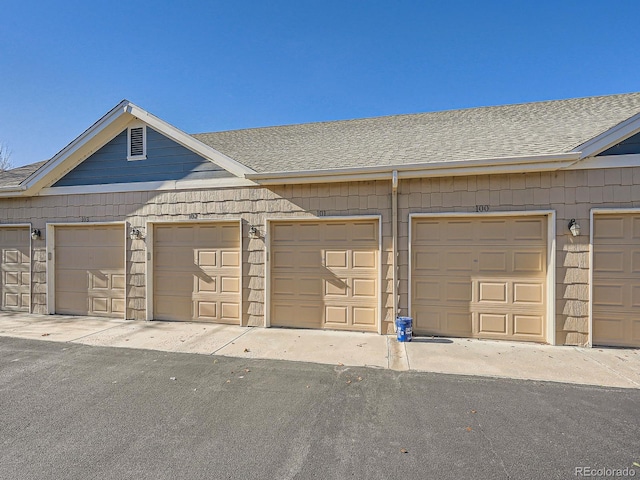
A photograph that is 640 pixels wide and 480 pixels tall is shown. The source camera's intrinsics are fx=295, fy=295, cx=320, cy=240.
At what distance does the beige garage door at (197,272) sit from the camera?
6.32 meters

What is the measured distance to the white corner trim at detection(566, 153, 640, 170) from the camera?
15.6 ft

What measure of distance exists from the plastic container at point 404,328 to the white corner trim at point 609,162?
374cm

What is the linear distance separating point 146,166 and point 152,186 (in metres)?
0.50

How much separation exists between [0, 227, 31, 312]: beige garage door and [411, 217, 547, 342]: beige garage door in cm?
924

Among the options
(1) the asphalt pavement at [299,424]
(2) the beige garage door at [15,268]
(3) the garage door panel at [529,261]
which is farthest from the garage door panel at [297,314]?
(2) the beige garage door at [15,268]

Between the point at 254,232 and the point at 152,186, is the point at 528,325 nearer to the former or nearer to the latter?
the point at 254,232

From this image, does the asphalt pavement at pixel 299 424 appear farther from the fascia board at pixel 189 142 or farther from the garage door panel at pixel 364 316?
the fascia board at pixel 189 142

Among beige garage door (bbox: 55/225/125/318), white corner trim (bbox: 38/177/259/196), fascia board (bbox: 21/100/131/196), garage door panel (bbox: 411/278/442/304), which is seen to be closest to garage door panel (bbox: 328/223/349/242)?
garage door panel (bbox: 411/278/442/304)

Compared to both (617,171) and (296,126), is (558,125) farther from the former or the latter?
(296,126)

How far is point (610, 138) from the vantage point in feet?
15.4

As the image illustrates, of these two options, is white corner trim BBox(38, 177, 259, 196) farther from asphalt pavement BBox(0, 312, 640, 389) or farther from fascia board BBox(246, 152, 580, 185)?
asphalt pavement BBox(0, 312, 640, 389)

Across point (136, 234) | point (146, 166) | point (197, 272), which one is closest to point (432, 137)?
point (197, 272)

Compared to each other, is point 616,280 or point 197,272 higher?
point 616,280

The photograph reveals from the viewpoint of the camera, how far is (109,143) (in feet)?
22.7
